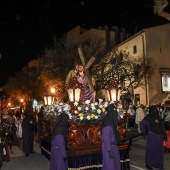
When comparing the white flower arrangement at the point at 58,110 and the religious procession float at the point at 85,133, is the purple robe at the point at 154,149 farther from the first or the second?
the white flower arrangement at the point at 58,110

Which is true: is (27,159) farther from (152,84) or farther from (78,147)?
(152,84)

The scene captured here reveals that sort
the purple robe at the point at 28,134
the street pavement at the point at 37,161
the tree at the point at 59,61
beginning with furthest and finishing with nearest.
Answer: the tree at the point at 59,61, the purple robe at the point at 28,134, the street pavement at the point at 37,161

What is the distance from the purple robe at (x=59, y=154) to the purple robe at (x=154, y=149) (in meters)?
2.82

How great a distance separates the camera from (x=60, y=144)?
773 cm

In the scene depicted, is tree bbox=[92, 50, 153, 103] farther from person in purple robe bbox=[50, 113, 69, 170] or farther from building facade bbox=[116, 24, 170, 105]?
person in purple robe bbox=[50, 113, 69, 170]

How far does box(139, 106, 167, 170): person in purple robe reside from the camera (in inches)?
358

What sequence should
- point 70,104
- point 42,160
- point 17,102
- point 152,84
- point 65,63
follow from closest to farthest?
1. point 70,104
2. point 42,160
3. point 65,63
4. point 152,84
5. point 17,102

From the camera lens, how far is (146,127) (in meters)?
9.48

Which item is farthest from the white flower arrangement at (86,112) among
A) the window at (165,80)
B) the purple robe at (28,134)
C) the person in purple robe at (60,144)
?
the window at (165,80)

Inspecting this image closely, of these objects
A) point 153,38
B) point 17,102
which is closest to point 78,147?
point 153,38

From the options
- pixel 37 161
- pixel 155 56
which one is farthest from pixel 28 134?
pixel 155 56

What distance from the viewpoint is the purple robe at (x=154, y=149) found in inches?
356

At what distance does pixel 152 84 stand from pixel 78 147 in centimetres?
2256

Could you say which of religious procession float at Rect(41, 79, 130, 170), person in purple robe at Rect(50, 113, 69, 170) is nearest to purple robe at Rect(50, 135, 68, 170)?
person in purple robe at Rect(50, 113, 69, 170)
